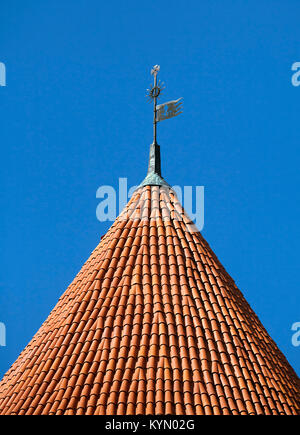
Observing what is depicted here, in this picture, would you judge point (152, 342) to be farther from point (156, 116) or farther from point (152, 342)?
point (156, 116)

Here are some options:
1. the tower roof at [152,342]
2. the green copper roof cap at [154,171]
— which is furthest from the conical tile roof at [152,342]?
the green copper roof cap at [154,171]

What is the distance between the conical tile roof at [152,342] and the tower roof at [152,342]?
18 mm

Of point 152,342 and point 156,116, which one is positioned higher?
point 156,116

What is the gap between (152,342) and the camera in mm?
10664

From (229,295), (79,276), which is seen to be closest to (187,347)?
(229,295)

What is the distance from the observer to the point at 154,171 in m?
14.4

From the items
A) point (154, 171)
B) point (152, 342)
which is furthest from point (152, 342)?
point (154, 171)

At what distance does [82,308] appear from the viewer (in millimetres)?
11672

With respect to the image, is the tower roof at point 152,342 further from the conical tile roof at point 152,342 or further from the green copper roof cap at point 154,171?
the green copper roof cap at point 154,171

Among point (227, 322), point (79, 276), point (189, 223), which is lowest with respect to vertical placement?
point (227, 322)

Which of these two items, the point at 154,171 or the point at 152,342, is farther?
the point at 154,171

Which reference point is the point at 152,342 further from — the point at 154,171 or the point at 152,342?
the point at 154,171
